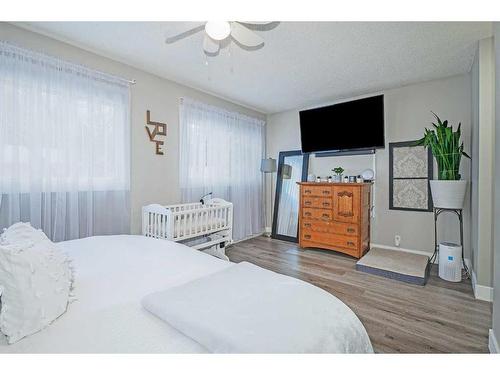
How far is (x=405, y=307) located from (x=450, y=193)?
1411 mm

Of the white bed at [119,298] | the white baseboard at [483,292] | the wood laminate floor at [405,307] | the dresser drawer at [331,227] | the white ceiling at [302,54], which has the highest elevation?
the white ceiling at [302,54]

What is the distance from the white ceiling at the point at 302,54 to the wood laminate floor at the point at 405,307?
2391mm

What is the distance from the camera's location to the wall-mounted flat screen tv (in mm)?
3400

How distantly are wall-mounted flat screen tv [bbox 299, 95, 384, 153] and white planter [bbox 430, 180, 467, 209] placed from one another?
3.18 ft

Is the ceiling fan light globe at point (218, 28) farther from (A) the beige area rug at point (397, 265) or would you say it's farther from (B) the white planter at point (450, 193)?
(A) the beige area rug at point (397, 265)

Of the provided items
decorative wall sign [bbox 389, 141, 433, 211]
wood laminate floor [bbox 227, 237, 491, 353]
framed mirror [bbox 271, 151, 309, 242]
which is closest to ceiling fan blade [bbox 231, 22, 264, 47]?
wood laminate floor [bbox 227, 237, 491, 353]

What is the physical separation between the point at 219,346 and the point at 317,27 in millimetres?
2376

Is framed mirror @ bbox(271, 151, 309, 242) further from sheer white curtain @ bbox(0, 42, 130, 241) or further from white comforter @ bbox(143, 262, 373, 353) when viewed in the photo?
white comforter @ bbox(143, 262, 373, 353)

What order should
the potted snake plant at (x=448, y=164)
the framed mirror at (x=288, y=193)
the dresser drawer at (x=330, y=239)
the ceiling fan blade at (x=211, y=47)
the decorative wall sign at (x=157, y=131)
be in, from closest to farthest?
the ceiling fan blade at (x=211, y=47) < the potted snake plant at (x=448, y=164) < the decorative wall sign at (x=157, y=131) < the dresser drawer at (x=330, y=239) < the framed mirror at (x=288, y=193)

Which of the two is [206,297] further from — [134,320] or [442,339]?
[442,339]

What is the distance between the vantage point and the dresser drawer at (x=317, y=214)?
3.61 m

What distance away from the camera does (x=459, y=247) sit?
2.62 m

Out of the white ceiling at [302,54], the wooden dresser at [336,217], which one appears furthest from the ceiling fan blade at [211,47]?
the wooden dresser at [336,217]
